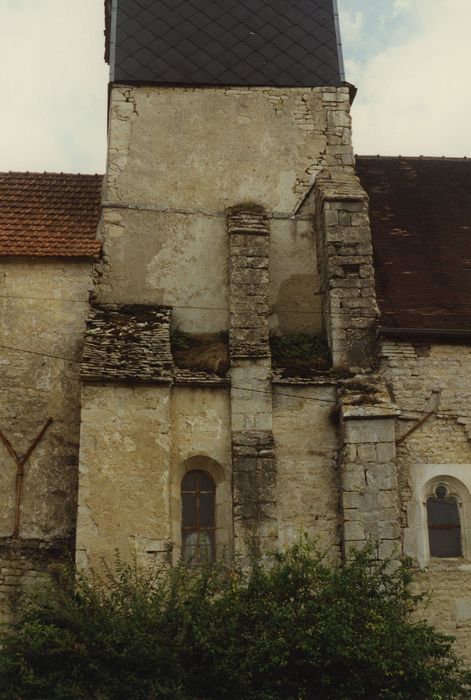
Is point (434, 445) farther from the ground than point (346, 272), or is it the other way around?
point (346, 272)

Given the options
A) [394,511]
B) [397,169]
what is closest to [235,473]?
[394,511]

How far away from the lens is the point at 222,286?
51.2 feet

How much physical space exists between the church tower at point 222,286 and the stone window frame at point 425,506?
1.85 feet

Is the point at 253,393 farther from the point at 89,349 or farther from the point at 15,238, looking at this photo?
the point at 15,238

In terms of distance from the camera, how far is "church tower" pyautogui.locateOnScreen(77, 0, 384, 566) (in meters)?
13.3

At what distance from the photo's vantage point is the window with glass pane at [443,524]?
13.7m

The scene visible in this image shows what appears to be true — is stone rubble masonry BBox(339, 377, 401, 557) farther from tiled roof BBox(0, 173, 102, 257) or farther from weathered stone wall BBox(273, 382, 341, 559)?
tiled roof BBox(0, 173, 102, 257)

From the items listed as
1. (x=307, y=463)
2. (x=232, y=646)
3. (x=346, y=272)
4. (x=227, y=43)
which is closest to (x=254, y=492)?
(x=307, y=463)

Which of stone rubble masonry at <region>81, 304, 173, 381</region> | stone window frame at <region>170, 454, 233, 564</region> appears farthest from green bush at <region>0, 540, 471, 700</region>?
stone rubble masonry at <region>81, 304, 173, 381</region>

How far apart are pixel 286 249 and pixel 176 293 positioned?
1.99 m

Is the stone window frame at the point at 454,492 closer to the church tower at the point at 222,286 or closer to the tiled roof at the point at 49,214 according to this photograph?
the church tower at the point at 222,286

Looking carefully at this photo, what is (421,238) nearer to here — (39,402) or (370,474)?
(370,474)

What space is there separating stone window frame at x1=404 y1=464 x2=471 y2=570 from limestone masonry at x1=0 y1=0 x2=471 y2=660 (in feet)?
0.10

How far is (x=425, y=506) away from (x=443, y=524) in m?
0.38
